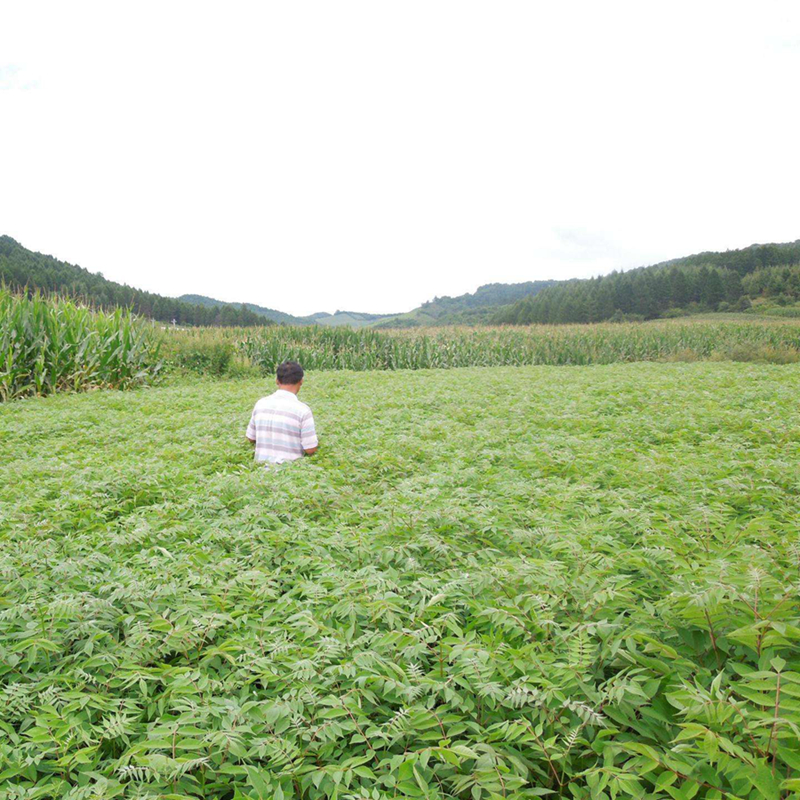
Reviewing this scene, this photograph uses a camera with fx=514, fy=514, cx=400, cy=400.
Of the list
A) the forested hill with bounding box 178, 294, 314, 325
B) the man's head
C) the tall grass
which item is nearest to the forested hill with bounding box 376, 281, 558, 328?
the forested hill with bounding box 178, 294, 314, 325

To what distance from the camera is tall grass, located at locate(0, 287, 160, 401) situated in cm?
1193

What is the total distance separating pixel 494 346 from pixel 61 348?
1659 centimetres

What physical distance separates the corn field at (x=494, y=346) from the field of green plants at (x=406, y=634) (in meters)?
16.0

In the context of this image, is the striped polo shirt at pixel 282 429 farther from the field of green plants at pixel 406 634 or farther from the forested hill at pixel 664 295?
the forested hill at pixel 664 295

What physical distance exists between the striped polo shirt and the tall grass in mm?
8752

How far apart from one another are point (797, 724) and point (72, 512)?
460cm

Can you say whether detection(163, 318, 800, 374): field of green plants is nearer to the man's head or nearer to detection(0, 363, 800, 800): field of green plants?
the man's head

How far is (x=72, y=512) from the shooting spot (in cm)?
411

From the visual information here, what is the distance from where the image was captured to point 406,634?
7.66 ft

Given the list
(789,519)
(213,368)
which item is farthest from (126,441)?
(213,368)

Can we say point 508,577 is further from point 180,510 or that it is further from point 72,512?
point 72,512

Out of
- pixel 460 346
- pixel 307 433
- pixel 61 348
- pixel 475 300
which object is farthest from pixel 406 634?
pixel 475 300

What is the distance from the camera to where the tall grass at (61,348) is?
11.9m

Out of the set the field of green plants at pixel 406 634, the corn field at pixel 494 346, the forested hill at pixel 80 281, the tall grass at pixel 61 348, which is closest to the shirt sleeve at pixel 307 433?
the field of green plants at pixel 406 634
